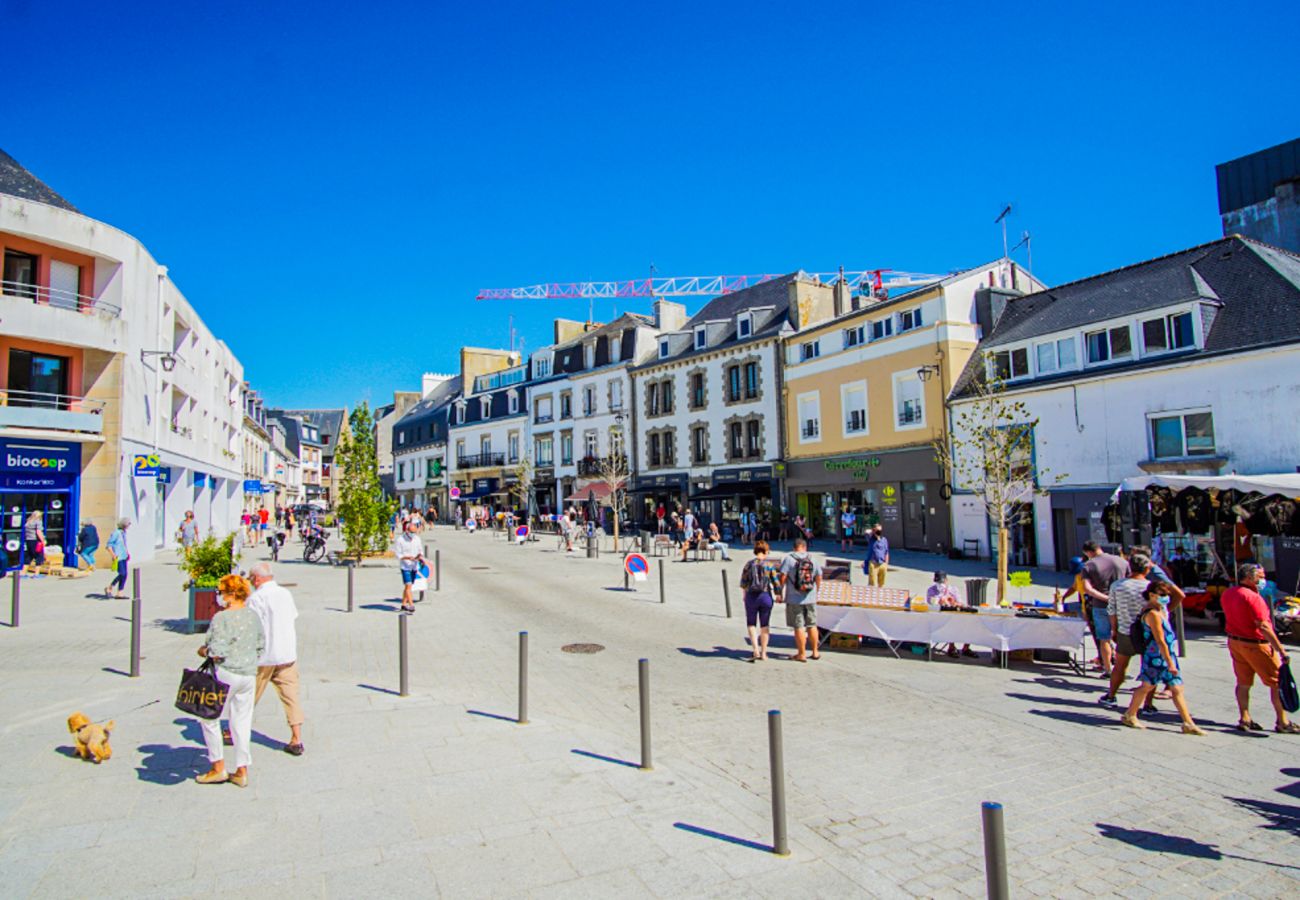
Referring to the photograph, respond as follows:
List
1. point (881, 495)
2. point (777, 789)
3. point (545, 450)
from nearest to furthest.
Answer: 1. point (777, 789)
2. point (881, 495)
3. point (545, 450)

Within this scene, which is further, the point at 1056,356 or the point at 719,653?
the point at 1056,356

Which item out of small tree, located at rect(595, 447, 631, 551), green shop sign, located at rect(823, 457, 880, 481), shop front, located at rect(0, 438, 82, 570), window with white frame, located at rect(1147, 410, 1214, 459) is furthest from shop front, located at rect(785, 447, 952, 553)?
shop front, located at rect(0, 438, 82, 570)

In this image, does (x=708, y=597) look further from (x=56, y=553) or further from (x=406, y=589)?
(x=56, y=553)

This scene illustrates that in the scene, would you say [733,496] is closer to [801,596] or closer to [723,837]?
[801,596]

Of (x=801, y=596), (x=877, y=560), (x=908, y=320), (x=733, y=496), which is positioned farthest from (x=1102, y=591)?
(x=733, y=496)

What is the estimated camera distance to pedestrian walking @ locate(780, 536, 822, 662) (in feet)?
33.9

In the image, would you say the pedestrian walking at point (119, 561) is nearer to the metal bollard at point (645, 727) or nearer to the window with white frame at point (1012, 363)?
the metal bollard at point (645, 727)

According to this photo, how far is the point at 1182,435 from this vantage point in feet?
60.8

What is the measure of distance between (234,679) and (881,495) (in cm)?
2571

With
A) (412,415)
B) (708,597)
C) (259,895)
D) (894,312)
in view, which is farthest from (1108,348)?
(412,415)

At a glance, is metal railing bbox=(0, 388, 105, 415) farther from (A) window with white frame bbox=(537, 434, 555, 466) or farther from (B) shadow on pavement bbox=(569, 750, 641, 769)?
(A) window with white frame bbox=(537, 434, 555, 466)

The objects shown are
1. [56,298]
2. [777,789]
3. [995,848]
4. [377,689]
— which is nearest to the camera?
[995,848]

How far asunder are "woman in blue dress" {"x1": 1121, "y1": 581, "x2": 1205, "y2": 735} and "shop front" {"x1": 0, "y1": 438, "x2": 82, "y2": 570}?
934 inches

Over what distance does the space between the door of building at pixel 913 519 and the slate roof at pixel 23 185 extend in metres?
27.9
